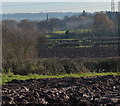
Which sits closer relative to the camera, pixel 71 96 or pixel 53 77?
pixel 71 96

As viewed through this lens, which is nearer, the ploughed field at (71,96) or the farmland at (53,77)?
the ploughed field at (71,96)

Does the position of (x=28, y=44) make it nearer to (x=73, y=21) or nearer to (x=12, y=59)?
(x=12, y=59)

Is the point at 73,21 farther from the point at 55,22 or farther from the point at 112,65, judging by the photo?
the point at 112,65

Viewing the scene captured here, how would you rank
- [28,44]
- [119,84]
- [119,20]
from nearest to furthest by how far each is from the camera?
[119,84], [28,44], [119,20]

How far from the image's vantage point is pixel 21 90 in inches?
563

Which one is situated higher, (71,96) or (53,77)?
(71,96)

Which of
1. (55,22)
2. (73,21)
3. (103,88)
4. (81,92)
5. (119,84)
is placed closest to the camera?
(81,92)

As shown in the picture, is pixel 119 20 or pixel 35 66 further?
pixel 119 20

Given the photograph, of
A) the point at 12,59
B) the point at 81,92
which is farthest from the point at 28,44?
the point at 81,92

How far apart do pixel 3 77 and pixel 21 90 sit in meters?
6.12

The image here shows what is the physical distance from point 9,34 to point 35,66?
283 inches

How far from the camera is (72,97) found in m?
12.7

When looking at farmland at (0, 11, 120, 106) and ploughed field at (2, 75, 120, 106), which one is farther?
farmland at (0, 11, 120, 106)

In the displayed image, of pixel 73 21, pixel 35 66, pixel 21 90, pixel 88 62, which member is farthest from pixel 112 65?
pixel 73 21
